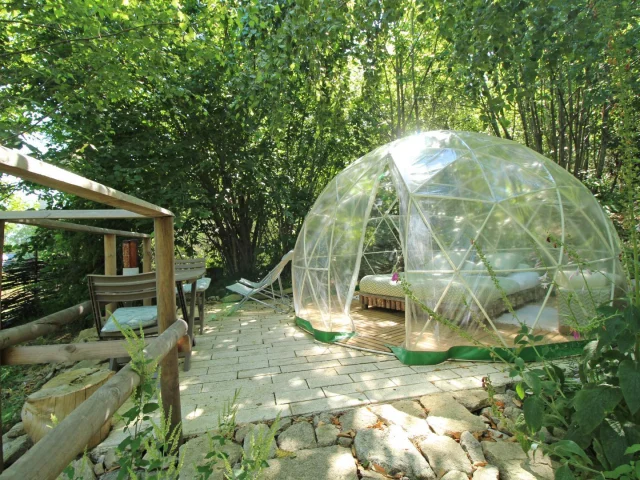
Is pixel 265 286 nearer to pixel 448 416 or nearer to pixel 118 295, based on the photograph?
pixel 118 295

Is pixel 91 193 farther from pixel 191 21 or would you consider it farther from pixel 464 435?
pixel 191 21

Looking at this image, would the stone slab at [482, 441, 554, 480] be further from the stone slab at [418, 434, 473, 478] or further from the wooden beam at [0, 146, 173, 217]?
the wooden beam at [0, 146, 173, 217]

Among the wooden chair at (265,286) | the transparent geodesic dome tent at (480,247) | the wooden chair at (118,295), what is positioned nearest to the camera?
the wooden chair at (118,295)

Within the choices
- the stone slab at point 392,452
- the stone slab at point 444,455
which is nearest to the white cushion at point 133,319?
the stone slab at point 392,452

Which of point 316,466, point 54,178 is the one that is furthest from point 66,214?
point 316,466

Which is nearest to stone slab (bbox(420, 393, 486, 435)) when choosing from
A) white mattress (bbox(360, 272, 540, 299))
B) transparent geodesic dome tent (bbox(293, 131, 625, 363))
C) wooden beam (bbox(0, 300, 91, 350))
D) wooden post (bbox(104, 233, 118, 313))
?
transparent geodesic dome tent (bbox(293, 131, 625, 363))

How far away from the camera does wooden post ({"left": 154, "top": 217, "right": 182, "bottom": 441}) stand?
204 cm

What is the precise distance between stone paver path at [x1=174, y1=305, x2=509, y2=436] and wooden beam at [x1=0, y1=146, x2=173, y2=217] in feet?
4.14

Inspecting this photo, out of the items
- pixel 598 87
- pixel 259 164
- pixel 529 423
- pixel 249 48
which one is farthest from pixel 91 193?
pixel 598 87

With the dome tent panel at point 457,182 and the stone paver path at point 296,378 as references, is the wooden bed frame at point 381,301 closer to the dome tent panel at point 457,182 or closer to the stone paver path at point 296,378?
the stone paver path at point 296,378

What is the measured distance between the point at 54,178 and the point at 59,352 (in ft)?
3.56

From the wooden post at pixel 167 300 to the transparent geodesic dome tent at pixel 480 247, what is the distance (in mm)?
2100

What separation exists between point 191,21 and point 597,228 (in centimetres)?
597

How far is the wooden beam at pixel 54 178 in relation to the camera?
2.91ft
